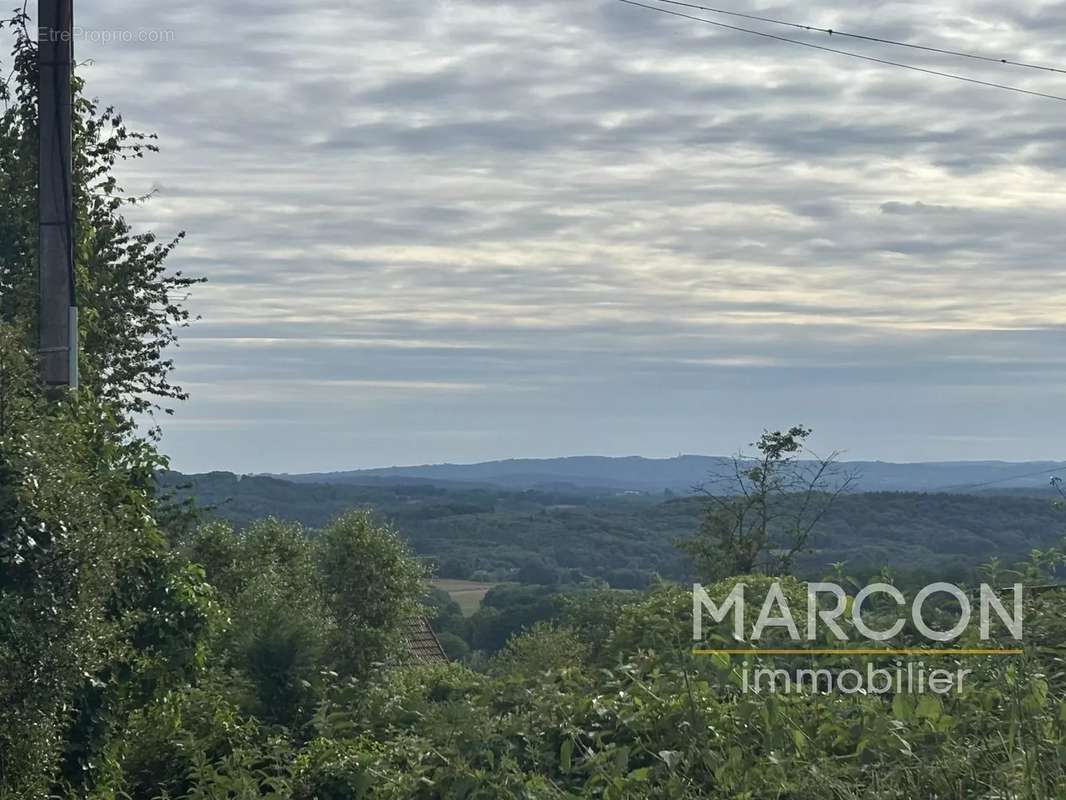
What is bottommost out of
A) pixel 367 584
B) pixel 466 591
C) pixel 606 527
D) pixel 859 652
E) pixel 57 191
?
pixel 466 591

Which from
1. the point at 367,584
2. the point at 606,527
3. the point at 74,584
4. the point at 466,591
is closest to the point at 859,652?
the point at 74,584

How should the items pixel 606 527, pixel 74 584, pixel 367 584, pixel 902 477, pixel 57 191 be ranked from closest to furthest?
pixel 74 584, pixel 57 191, pixel 367 584, pixel 902 477, pixel 606 527

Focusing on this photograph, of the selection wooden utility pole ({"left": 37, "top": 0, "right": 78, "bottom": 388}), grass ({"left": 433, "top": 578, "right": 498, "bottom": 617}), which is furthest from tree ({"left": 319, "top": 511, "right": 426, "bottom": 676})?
grass ({"left": 433, "top": 578, "right": 498, "bottom": 617})

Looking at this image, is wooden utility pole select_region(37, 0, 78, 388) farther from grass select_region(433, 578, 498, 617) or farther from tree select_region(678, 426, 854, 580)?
grass select_region(433, 578, 498, 617)

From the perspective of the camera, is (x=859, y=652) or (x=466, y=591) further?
(x=466, y=591)

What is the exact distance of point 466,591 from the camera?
60.6 meters

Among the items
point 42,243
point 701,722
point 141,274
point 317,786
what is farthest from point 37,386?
point 141,274

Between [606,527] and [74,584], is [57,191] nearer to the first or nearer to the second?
[74,584]

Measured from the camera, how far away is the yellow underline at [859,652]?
21.3ft

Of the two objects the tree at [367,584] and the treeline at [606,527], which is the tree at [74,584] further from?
the tree at [367,584]

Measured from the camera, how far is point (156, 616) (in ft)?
28.7

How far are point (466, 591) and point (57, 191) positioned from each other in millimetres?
52254

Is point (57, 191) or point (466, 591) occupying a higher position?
point (57, 191)

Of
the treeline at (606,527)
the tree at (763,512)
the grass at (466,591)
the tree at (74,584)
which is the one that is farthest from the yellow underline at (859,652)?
the grass at (466,591)
